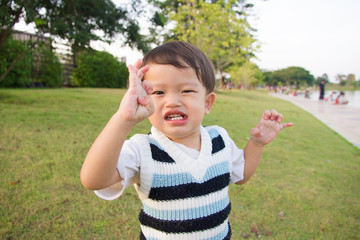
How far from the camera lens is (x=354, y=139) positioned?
6.10m

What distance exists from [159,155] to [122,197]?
1723 millimetres

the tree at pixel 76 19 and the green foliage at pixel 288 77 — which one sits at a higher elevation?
the green foliage at pixel 288 77

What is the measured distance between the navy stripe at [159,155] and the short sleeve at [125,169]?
77 mm

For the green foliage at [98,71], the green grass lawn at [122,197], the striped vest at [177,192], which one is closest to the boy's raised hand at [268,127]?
the striped vest at [177,192]

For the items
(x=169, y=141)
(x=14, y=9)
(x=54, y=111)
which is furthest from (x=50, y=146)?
(x=14, y=9)

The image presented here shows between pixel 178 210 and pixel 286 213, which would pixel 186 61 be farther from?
pixel 286 213

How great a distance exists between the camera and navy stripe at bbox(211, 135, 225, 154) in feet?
4.53

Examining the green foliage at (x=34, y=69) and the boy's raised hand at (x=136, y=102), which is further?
the green foliage at (x=34, y=69)

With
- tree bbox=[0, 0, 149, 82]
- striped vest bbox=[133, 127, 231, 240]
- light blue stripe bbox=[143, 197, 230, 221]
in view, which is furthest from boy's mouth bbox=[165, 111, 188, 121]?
tree bbox=[0, 0, 149, 82]

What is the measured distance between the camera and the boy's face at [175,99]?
A: 3.98 ft

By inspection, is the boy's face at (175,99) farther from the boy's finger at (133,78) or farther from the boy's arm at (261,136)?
the boy's arm at (261,136)

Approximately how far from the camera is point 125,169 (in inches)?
42.2

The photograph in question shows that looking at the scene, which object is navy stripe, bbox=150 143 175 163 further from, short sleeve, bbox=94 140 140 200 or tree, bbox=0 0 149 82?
tree, bbox=0 0 149 82

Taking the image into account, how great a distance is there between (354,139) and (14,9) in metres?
8.56
